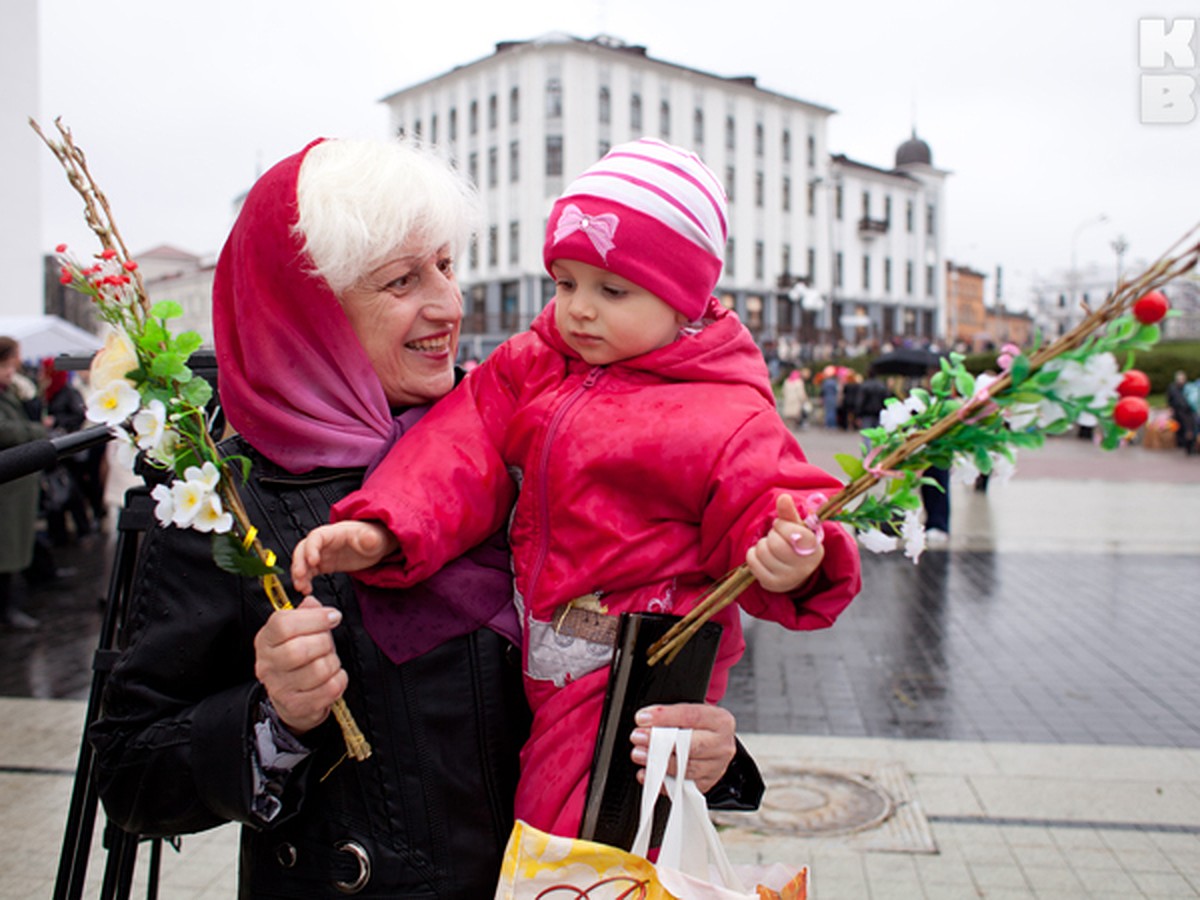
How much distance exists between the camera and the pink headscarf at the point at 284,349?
169cm

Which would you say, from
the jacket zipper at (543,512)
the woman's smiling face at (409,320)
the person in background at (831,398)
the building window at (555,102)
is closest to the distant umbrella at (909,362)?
the person in background at (831,398)

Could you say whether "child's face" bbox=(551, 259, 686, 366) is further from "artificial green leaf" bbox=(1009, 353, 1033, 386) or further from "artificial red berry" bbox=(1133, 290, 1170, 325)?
"artificial red berry" bbox=(1133, 290, 1170, 325)

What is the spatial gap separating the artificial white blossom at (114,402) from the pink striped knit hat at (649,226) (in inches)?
28.9

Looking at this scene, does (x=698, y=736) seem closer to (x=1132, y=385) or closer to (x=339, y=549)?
(x=339, y=549)

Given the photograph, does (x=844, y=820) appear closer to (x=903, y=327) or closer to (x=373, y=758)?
(x=373, y=758)

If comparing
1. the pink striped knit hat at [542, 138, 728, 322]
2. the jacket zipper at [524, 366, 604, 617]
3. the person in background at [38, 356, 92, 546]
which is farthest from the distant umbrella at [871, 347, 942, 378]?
the jacket zipper at [524, 366, 604, 617]

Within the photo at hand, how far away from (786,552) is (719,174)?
185ft

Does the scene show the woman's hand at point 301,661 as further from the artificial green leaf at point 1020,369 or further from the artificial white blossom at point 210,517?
the artificial green leaf at point 1020,369

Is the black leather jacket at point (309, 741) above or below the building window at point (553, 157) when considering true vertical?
below

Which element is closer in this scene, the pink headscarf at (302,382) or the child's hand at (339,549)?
the child's hand at (339,549)

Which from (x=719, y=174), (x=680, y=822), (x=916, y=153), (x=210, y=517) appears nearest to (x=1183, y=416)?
(x=680, y=822)

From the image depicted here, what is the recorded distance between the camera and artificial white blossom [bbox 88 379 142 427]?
1330mm

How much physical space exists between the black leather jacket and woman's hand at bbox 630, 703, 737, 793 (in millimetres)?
298

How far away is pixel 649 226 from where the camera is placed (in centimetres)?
175
